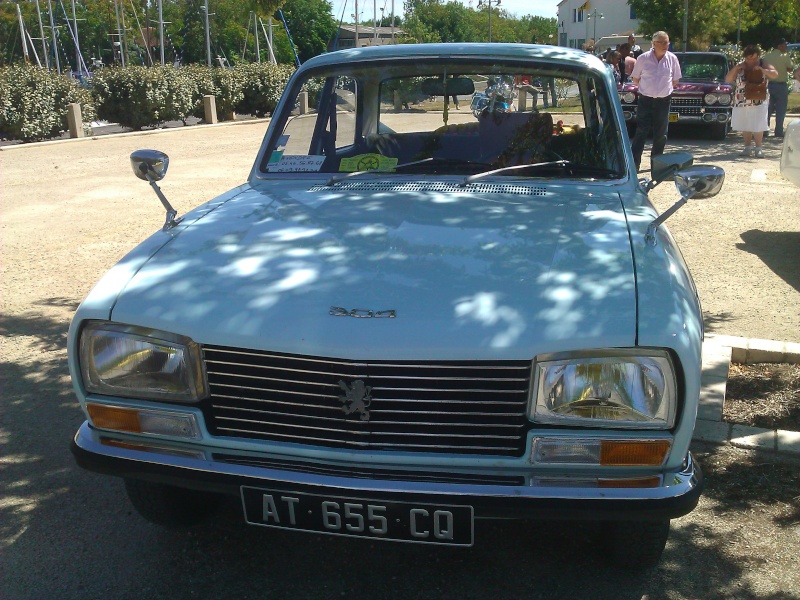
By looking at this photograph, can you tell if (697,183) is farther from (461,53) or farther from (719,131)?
(719,131)

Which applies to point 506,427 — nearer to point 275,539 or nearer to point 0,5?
point 275,539

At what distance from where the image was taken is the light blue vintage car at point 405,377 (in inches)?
94.5

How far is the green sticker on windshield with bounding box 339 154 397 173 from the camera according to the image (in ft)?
13.0

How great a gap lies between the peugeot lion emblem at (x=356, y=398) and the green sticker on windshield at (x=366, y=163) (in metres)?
1.71

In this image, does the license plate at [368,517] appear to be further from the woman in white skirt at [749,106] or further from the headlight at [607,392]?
the woman in white skirt at [749,106]

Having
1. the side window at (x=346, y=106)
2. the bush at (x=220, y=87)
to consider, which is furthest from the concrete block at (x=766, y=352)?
the bush at (x=220, y=87)

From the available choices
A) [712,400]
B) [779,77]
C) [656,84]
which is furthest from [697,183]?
[779,77]

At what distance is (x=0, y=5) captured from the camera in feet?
208

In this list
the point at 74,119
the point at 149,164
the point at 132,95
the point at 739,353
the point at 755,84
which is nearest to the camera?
the point at 149,164

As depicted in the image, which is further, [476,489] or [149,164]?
[149,164]

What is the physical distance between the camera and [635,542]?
112 inches

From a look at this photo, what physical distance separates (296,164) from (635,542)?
2.31 metres

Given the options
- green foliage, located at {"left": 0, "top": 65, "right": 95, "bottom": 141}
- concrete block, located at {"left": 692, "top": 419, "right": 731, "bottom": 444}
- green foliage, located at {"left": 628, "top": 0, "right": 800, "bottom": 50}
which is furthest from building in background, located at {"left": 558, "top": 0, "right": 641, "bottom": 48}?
concrete block, located at {"left": 692, "top": 419, "right": 731, "bottom": 444}

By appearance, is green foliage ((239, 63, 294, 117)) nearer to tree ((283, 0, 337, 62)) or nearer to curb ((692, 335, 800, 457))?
curb ((692, 335, 800, 457))
